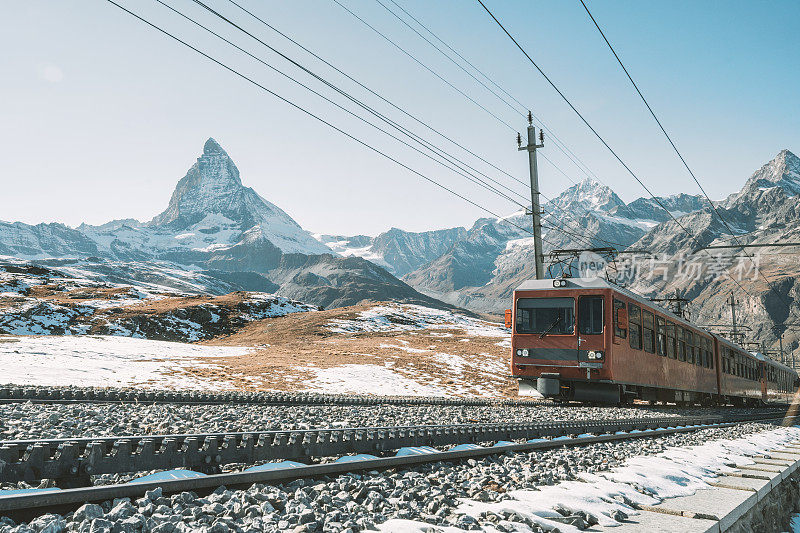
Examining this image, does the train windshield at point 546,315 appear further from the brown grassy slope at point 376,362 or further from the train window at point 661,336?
the brown grassy slope at point 376,362

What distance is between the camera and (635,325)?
1736cm

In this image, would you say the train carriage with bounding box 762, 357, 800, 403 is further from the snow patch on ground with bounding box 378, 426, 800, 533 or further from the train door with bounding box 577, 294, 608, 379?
the snow patch on ground with bounding box 378, 426, 800, 533

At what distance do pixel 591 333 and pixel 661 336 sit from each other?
5.02 meters

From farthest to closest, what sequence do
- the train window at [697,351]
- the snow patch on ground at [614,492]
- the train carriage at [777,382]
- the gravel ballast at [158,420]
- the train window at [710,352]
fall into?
the train carriage at [777,382] → the train window at [710,352] → the train window at [697,351] → the gravel ballast at [158,420] → the snow patch on ground at [614,492]

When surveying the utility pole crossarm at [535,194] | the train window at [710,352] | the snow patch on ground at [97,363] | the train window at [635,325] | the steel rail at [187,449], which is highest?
the utility pole crossarm at [535,194]

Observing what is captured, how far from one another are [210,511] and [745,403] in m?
40.2

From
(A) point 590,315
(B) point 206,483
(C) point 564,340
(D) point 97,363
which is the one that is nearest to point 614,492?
(B) point 206,483

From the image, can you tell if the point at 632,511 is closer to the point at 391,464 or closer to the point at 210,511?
the point at 391,464

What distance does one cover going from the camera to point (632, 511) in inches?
168

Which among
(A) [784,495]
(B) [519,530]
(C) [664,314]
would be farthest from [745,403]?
(B) [519,530]

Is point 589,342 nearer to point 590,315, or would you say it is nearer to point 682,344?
point 590,315

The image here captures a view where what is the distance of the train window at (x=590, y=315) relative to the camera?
16.1 meters

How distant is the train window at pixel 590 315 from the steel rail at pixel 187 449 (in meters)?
9.92

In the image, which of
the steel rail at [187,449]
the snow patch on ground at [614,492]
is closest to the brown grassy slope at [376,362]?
the steel rail at [187,449]
